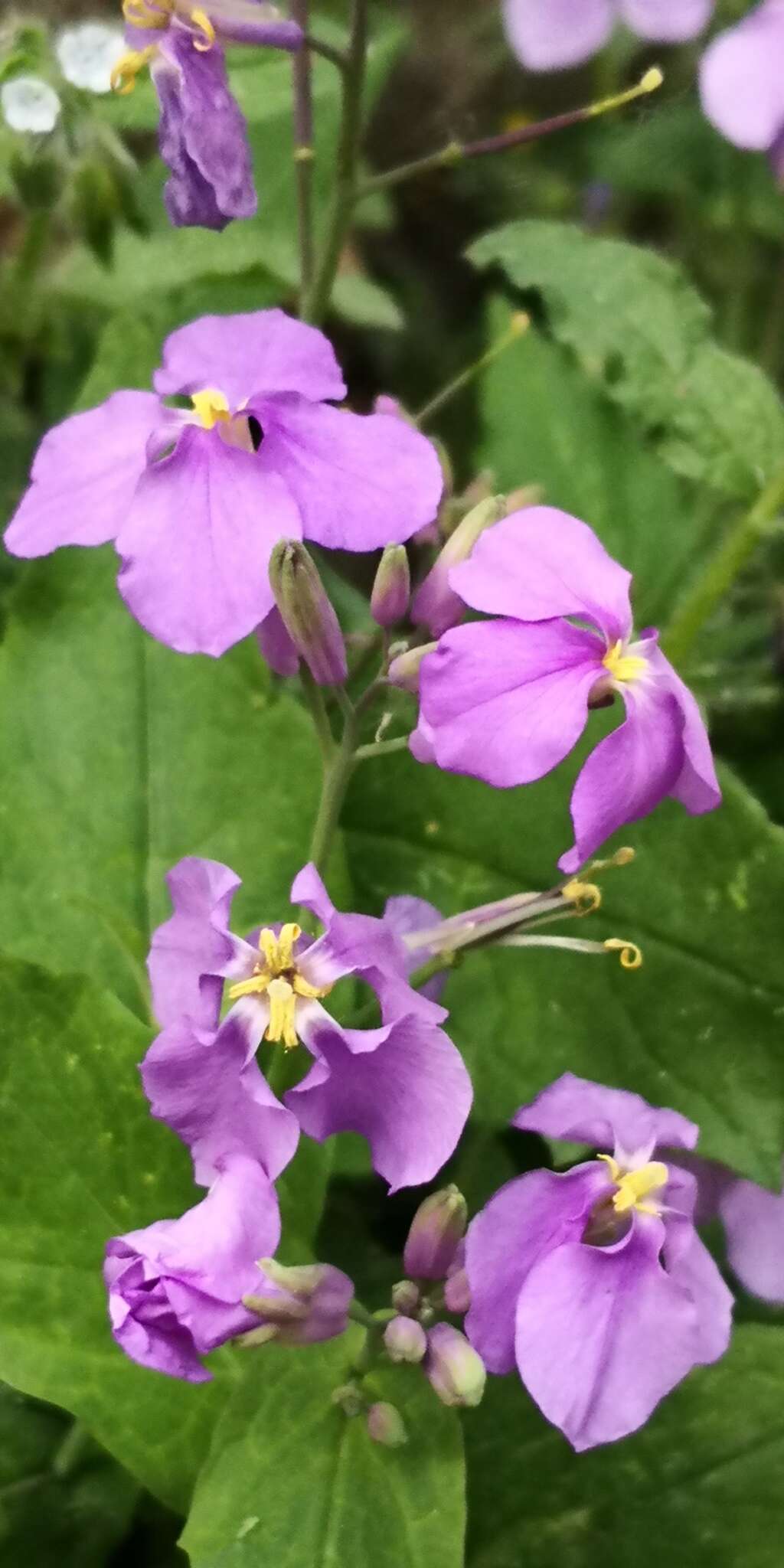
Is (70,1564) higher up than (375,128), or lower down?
lower down

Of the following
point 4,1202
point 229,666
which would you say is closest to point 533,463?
point 229,666

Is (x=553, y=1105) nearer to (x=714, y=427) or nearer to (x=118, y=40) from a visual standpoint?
(x=714, y=427)

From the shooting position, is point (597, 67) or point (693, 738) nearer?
point (693, 738)

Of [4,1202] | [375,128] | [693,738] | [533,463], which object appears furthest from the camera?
[375,128]

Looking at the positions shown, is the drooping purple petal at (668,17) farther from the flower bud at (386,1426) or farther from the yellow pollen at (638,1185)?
the flower bud at (386,1426)

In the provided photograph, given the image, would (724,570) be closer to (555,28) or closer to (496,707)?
(496,707)

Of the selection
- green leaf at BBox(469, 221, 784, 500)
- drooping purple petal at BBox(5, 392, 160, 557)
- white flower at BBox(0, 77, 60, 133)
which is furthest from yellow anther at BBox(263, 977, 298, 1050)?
white flower at BBox(0, 77, 60, 133)

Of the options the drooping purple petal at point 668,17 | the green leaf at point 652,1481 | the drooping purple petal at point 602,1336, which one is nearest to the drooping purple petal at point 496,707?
the drooping purple petal at point 602,1336

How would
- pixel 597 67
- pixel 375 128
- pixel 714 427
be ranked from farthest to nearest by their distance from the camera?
pixel 375 128 → pixel 597 67 → pixel 714 427

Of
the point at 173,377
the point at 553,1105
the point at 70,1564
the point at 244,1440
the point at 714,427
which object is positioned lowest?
the point at 70,1564
